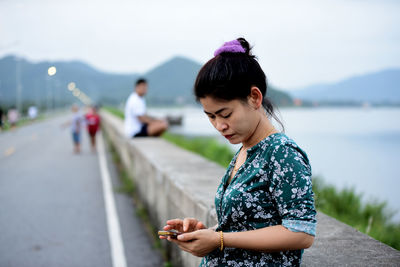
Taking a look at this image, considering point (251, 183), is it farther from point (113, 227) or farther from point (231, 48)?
point (113, 227)

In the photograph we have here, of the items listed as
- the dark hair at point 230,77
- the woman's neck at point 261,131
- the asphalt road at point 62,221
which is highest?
the dark hair at point 230,77

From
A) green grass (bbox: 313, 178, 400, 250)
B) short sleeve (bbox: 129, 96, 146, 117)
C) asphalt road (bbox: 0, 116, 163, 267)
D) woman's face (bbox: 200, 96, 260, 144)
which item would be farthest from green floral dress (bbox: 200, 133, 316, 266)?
short sleeve (bbox: 129, 96, 146, 117)

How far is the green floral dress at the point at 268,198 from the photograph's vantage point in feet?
5.24

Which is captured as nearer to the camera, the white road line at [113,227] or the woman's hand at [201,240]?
the woman's hand at [201,240]

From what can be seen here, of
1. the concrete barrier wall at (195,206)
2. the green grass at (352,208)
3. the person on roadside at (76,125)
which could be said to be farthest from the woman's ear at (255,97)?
the person on roadside at (76,125)

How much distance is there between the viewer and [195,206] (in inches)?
141

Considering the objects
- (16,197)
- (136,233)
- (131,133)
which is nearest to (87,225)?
(136,233)

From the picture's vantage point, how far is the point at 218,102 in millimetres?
1834

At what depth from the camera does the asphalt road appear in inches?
196

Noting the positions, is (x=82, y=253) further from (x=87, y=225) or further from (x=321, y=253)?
(x=321, y=253)

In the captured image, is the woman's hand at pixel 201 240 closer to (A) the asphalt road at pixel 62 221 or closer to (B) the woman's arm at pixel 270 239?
(B) the woman's arm at pixel 270 239

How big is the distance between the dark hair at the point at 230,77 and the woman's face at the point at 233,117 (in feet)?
0.10

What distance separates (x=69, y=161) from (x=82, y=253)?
8.92 metres

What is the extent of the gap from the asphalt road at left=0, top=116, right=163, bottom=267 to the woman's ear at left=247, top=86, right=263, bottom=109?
3443 millimetres
